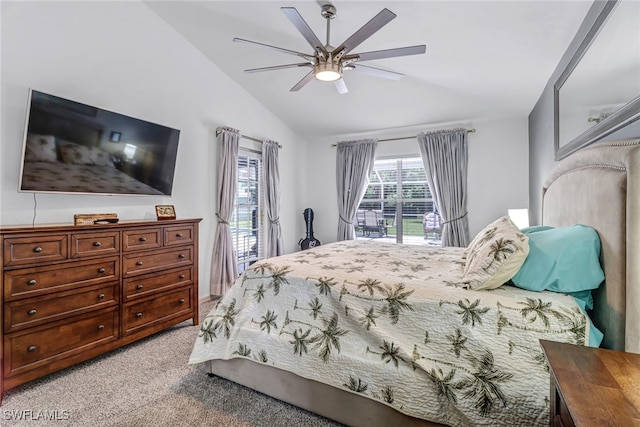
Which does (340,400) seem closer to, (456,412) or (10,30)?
(456,412)

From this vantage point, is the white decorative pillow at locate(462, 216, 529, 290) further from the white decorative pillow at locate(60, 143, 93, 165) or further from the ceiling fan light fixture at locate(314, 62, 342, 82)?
the white decorative pillow at locate(60, 143, 93, 165)

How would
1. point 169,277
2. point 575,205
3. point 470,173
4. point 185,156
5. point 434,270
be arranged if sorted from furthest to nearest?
1. point 470,173
2. point 185,156
3. point 169,277
4. point 434,270
5. point 575,205

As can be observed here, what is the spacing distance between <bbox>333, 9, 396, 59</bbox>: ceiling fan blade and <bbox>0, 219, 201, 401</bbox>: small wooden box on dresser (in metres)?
2.09

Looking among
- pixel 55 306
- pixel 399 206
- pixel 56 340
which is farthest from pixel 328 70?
pixel 399 206

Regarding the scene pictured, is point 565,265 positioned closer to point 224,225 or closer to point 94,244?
point 94,244

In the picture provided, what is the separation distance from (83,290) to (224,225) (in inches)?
70.7

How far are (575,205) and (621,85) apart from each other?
0.67 m

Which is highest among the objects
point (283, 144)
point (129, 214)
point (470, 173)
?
point (283, 144)

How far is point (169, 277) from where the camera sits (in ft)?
9.00

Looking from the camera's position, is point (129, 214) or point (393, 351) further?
point (129, 214)

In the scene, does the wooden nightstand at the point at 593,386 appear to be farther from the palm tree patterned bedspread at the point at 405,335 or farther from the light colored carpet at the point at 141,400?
the light colored carpet at the point at 141,400

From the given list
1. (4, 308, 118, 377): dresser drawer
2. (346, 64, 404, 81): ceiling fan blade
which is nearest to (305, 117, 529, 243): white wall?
(346, 64, 404, 81): ceiling fan blade

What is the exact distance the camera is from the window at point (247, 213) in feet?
14.0

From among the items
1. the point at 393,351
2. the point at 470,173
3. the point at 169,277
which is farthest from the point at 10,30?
the point at 470,173
